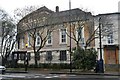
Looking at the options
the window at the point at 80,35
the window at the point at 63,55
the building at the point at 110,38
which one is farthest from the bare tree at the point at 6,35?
the building at the point at 110,38

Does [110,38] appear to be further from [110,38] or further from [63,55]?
[63,55]

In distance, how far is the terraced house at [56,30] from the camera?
154 feet

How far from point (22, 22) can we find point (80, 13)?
10.3 meters

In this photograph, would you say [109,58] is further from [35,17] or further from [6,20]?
[6,20]

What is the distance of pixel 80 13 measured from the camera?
47.6 metres

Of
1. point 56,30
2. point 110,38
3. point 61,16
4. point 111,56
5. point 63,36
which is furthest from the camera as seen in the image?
point 56,30

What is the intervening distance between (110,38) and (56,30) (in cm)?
1160

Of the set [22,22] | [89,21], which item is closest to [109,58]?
[89,21]

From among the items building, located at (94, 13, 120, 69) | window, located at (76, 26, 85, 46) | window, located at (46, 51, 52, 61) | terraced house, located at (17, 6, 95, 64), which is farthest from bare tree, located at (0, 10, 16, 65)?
building, located at (94, 13, 120, 69)

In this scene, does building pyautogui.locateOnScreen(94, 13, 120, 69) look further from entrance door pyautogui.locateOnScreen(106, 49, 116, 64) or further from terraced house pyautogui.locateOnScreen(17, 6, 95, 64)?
terraced house pyautogui.locateOnScreen(17, 6, 95, 64)

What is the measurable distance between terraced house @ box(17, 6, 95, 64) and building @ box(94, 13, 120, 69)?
8.65 feet

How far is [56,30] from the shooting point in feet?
175

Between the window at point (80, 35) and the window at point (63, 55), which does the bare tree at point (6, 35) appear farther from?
the window at point (80, 35)

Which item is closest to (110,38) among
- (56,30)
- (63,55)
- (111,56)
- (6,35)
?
(111,56)
